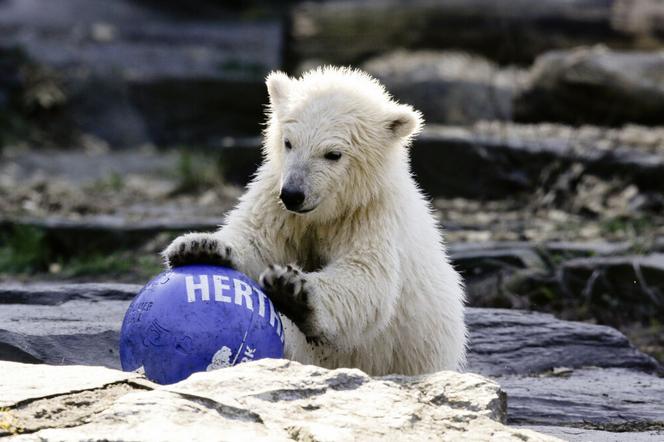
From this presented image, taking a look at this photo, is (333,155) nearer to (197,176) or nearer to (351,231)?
(351,231)

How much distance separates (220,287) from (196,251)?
30cm

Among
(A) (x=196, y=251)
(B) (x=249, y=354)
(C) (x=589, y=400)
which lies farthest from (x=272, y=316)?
(C) (x=589, y=400)

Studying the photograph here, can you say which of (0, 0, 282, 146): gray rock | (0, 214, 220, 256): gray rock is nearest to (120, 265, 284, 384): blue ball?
(0, 214, 220, 256): gray rock

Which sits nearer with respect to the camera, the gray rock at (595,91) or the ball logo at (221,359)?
the ball logo at (221,359)

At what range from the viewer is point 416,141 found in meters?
9.95

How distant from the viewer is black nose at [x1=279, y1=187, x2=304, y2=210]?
4262mm

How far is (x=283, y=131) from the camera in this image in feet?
15.1

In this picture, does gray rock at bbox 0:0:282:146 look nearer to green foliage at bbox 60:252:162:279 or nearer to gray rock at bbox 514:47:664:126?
gray rock at bbox 514:47:664:126

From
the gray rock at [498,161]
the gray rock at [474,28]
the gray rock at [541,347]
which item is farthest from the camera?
the gray rock at [474,28]

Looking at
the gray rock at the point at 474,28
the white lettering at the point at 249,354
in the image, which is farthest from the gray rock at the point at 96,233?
the gray rock at the point at 474,28

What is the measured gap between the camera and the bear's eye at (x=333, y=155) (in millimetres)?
4484

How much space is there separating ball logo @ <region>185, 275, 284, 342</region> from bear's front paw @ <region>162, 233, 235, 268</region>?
0.19 m

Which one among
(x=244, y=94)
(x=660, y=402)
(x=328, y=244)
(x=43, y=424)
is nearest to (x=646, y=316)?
(x=660, y=402)

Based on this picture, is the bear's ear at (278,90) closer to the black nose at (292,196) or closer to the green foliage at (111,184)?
the black nose at (292,196)
